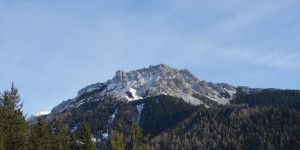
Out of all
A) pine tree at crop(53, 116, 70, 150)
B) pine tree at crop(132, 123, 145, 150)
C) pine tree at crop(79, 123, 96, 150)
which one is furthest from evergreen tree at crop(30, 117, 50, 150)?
pine tree at crop(132, 123, 145, 150)

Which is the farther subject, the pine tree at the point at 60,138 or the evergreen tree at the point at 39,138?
the pine tree at the point at 60,138

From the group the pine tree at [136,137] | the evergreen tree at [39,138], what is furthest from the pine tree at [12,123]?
the pine tree at [136,137]

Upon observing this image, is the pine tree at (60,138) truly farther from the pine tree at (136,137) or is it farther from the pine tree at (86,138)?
the pine tree at (136,137)

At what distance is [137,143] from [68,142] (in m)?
32.2

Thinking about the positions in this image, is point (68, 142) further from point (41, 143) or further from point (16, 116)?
point (16, 116)

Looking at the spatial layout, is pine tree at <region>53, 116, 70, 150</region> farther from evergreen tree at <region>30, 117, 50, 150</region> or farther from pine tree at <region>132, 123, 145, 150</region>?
pine tree at <region>132, 123, 145, 150</region>

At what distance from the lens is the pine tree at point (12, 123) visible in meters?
49.4

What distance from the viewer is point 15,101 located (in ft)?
171

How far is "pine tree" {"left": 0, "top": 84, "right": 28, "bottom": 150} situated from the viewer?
49.4 meters

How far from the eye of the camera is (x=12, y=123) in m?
50.4

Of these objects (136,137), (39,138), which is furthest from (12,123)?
(136,137)

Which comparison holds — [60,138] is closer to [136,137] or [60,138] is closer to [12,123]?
[12,123]

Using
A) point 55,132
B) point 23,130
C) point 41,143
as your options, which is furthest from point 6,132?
point 55,132

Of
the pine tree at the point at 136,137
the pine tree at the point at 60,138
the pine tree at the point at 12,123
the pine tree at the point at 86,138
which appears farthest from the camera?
the pine tree at the point at 86,138
